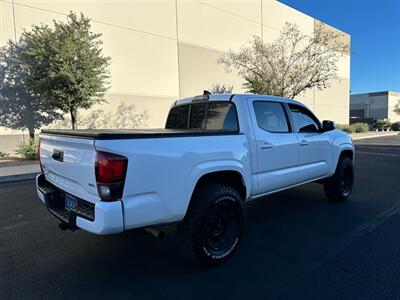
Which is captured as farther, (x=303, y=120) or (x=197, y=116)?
(x=303, y=120)

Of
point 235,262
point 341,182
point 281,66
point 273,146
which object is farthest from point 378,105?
point 235,262

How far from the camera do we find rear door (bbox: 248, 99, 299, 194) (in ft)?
13.0

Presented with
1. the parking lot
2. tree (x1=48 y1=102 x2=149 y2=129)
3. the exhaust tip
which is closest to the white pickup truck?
the exhaust tip

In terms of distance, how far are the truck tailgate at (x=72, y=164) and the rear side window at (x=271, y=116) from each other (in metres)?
2.27

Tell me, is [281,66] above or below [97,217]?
above

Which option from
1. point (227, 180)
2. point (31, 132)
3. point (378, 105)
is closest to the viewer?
point (227, 180)

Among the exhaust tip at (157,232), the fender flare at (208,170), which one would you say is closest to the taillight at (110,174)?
the exhaust tip at (157,232)

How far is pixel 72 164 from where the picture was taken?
9.80 ft

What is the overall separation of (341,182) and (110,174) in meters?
4.80

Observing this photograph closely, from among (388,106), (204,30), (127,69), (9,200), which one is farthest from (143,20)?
(388,106)

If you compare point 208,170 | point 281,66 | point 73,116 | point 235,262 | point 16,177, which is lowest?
point 235,262

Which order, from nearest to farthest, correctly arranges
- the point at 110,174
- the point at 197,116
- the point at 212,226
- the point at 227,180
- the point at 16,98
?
the point at 110,174 → the point at 212,226 → the point at 227,180 → the point at 197,116 → the point at 16,98

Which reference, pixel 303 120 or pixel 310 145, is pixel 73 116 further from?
pixel 310 145

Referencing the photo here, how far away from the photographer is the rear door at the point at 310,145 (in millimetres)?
4773
